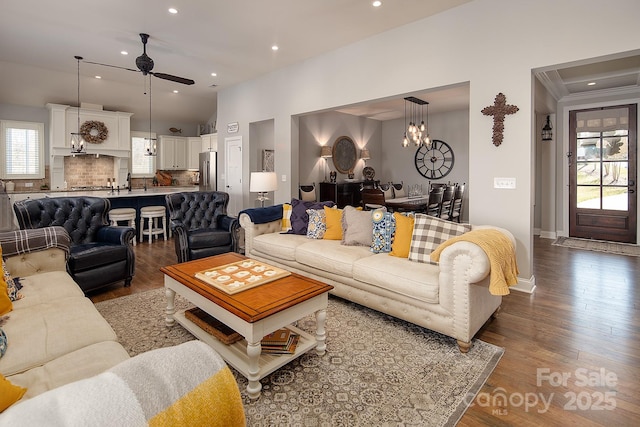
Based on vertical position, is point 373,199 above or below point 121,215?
above

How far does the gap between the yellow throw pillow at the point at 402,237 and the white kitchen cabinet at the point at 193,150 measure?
796cm

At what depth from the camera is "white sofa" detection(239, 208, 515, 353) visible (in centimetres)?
243

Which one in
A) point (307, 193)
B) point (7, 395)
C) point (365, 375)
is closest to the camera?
point (7, 395)

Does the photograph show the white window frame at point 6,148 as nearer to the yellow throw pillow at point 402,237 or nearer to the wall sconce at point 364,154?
the wall sconce at point 364,154

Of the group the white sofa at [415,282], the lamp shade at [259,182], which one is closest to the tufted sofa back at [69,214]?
the lamp shade at [259,182]

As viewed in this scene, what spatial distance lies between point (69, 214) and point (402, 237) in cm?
359

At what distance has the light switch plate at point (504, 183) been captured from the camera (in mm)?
3631

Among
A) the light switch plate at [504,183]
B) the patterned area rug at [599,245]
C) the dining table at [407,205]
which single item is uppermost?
the light switch plate at [504,183]

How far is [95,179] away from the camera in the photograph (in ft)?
27.4

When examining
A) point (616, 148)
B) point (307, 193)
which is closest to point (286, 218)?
point (307, 193)

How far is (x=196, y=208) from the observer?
199 inches

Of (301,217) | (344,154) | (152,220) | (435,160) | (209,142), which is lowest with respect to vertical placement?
(152,220)

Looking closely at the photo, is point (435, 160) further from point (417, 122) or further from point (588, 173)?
point (588, 173)

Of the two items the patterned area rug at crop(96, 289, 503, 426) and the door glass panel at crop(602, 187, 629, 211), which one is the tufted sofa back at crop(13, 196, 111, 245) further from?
the door glass panel at crop(602, 187, 629, 211)
